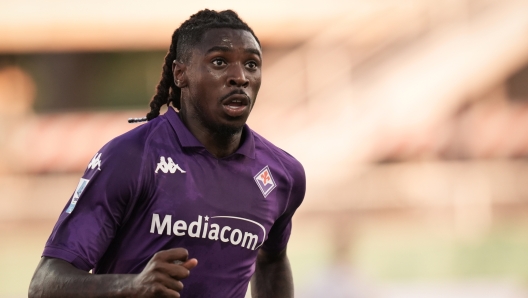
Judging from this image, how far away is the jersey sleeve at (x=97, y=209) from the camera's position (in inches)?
116

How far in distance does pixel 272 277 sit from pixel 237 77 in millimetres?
1184

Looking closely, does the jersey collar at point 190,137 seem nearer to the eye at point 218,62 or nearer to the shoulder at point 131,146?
the shoulder at point 131,146

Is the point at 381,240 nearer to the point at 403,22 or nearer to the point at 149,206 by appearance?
the point at 403,22

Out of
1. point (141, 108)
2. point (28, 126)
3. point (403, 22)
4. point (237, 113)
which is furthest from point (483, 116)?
point (237, 113)

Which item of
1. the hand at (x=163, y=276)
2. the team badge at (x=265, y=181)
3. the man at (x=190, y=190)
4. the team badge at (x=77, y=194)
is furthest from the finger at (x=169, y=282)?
the team badge at (x=265, y=181)

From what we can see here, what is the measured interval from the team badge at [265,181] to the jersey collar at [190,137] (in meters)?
0.08

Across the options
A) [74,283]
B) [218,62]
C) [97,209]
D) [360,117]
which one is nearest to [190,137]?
[218,62]

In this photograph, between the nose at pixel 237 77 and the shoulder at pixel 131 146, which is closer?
the shoulder at pixel 131 146

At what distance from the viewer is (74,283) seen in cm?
283

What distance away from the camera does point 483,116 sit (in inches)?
575

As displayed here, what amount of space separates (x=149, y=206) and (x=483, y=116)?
12228 mm

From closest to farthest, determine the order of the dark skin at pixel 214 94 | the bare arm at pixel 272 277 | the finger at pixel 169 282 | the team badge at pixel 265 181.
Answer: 1. the finger at pixel 169 282
2. the dark skin at pixel 214 94
3. the team badge at pixel 265 181
4. the bare arm at pixel 272 277

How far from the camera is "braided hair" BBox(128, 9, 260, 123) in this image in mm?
3385

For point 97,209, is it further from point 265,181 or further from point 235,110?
point 265,181
